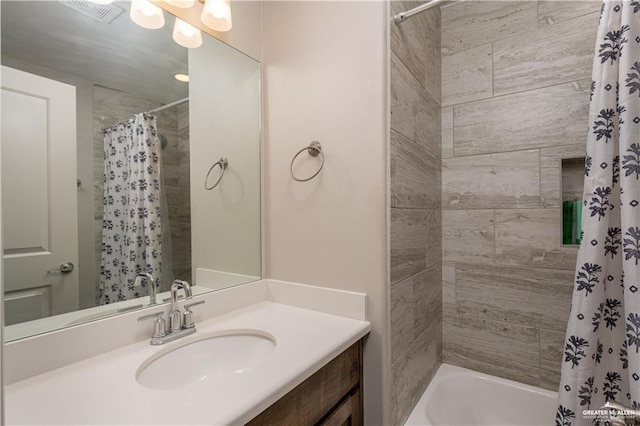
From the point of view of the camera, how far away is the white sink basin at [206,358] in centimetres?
96

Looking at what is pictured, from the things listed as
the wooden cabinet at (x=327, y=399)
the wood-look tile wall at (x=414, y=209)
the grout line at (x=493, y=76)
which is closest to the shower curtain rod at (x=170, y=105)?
the wood-look tile wall at (x=414, y=209)

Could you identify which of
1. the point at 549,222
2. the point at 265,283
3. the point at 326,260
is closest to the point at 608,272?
the point at 549,222

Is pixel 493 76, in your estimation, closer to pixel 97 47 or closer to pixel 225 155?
pixel 225 155

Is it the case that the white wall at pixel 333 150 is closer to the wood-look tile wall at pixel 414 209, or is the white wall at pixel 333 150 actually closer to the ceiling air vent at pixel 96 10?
the wood-look tile wall at pixel 414 209

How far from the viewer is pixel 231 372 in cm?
108

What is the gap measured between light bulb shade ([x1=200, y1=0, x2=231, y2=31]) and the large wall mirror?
7cm

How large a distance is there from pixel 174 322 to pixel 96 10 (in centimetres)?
107

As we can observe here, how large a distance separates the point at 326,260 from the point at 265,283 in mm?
372

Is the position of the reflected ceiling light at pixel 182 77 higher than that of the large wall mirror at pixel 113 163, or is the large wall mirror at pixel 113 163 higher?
the reflected ceiling light at pixel 182 77

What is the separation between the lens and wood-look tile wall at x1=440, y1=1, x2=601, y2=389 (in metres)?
1.56

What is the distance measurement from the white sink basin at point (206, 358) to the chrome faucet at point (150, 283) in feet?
0.69

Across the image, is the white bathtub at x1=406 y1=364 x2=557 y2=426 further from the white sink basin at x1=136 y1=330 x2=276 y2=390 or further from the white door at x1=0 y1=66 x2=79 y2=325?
the white door at x1=0 y1=66 x2=79 y2=325

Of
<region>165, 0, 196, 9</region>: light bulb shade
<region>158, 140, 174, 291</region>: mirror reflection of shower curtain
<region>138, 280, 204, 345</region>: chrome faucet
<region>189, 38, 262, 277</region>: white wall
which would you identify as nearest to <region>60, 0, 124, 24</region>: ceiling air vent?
<region>165, 0, 196, 9</region>: light bulb shade

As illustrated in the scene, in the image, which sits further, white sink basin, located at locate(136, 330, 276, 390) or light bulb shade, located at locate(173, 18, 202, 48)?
light bulb shade, located at locate(173, 18, 202, 48)
